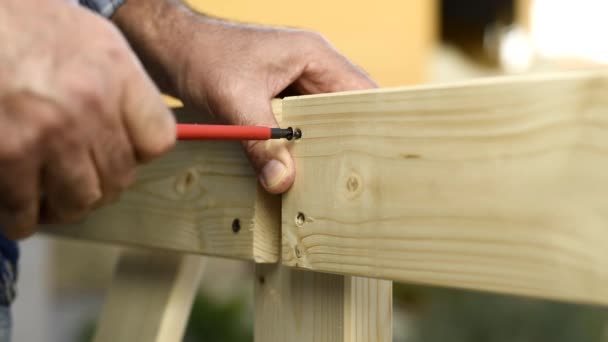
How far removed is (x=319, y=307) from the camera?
572mm

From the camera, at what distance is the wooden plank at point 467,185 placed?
1.28ft

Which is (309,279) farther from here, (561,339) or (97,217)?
(561,339)

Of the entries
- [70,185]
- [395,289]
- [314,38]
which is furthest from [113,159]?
[395,289]

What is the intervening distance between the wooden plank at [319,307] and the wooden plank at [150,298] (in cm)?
17

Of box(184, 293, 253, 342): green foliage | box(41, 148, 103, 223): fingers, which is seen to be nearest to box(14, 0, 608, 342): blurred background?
box(184, 293, 253, 342): green foliage

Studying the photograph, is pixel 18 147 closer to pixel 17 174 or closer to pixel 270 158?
pixel 17 174

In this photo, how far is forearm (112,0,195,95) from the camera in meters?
0.69

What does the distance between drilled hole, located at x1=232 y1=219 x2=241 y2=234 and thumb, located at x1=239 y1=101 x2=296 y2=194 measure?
0.05m

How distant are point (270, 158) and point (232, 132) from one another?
5 cm

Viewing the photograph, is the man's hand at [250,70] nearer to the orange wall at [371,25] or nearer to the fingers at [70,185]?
the fingers at [70,185]

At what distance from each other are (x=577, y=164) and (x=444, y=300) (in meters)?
1.76

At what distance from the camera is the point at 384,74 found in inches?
92.4

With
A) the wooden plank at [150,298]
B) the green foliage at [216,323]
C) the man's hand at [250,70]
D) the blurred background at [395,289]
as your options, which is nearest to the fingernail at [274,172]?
the man's hand at [250,70]

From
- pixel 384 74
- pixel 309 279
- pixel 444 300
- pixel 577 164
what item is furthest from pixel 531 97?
pixel 384 74
